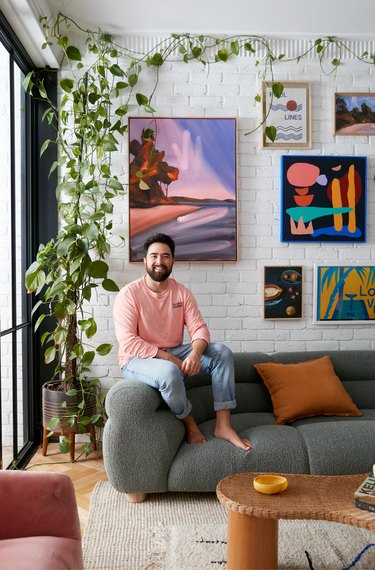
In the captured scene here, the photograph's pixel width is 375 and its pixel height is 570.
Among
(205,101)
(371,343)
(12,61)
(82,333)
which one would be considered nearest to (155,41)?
(205,101)

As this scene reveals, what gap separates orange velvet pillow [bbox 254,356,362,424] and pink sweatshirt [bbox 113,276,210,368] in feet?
1.63

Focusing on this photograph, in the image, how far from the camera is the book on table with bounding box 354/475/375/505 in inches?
85.1

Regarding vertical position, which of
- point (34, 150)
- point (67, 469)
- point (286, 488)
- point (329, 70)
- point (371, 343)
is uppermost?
point (329, 70)

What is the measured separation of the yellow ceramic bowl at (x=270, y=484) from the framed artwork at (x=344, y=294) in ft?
6.39

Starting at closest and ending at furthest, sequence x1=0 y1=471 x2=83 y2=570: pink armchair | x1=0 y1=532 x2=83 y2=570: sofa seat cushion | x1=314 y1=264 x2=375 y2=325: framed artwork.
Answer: x1=0 y1=532 x2=83 y2=570: sofa seat cushion → x1=0 y1=471 x2=83 y2=570: pink armchair → x1=314 y1=264 x2=375 y2=325: framed artwork

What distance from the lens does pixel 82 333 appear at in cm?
407

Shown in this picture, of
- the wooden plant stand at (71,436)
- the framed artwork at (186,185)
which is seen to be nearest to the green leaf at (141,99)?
the framed artwork at (186,185)

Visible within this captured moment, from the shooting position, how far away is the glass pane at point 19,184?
3781 mm

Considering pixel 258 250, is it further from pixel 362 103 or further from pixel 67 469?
pixel 67 469

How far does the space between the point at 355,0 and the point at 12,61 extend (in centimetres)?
204

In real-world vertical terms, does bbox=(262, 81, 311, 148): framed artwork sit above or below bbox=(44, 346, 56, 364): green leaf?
above

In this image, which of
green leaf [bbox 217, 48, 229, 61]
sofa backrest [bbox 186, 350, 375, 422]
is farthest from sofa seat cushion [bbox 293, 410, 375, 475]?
green leaf [bbox 217, 48, 229, 61]

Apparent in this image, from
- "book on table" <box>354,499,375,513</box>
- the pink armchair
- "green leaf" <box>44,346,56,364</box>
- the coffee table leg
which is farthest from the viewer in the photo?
"green leaf" <box>44,346,56,364</box>

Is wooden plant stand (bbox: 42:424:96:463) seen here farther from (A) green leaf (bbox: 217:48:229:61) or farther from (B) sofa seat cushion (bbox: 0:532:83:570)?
(A) green leaf (bbox: 217:48:229:61)
